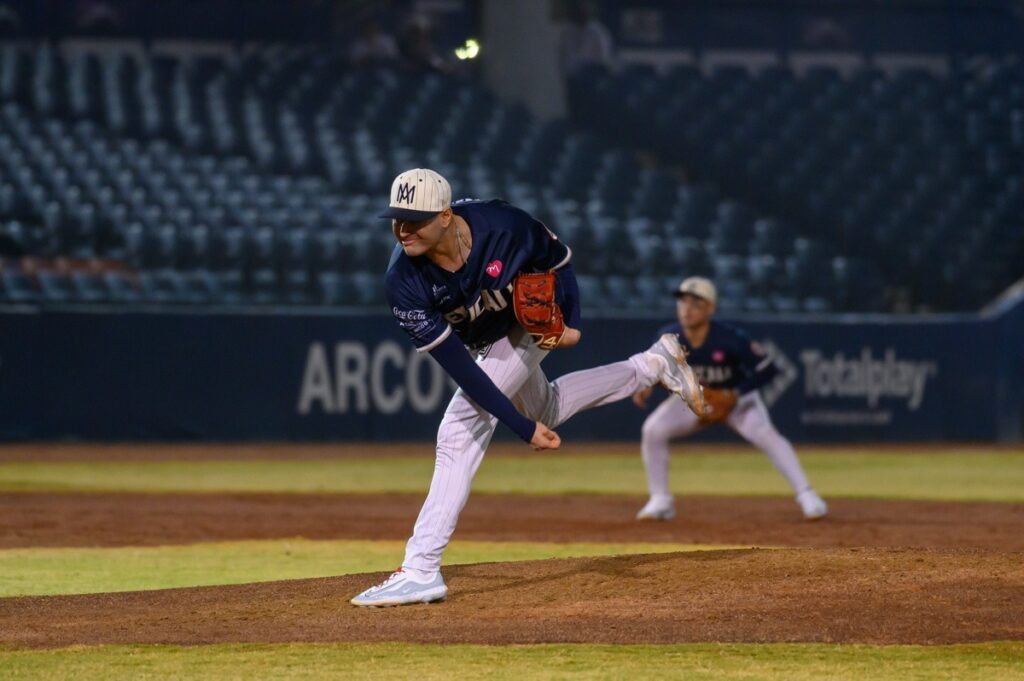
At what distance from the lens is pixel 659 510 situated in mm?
11367

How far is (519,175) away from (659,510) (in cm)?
1214

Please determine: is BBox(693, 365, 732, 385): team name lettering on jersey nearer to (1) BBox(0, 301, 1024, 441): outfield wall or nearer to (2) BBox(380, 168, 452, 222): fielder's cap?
(2) BBox(380, 168, 452, 222): fielder's cap

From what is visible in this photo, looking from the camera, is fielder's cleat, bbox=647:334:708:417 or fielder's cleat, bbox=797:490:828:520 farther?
fielder's cleat, bbox=797:490:828:520

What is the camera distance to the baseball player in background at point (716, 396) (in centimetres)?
1110

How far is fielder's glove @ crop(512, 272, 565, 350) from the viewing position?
6.29 metres

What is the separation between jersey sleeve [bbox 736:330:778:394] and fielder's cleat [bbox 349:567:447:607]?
A: 17.0ft

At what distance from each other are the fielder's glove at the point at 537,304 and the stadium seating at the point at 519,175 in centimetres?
1257

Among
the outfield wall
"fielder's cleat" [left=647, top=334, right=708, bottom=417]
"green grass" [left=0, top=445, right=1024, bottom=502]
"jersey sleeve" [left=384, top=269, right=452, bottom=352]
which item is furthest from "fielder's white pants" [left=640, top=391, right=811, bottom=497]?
the outfield wall

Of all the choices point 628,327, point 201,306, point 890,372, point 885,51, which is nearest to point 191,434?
point 201,306

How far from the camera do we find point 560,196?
2252 centimetres

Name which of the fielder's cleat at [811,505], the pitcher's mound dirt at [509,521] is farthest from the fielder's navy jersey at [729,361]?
the pitcher's mound dirt at [509,521]

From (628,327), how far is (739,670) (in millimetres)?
13531

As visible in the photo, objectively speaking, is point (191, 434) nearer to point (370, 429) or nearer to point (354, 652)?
point (370, 429)

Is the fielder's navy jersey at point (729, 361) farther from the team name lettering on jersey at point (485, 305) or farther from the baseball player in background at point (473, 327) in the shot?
the team name lettering on jersey at point (485, 305)
